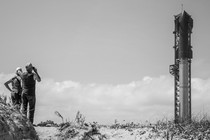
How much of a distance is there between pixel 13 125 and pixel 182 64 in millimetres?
28892

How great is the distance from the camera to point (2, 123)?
5441 mm

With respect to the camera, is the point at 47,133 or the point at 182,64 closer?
the point at 47,133

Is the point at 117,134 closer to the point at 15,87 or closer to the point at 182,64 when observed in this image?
the point at 15,87

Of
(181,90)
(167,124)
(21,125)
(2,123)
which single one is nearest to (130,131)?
(167,124)

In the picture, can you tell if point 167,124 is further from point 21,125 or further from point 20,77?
point 21,125

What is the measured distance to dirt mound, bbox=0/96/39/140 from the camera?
545 centimetres

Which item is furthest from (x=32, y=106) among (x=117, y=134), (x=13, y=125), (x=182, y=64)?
(x=182, y=64)

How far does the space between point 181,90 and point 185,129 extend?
2292cm

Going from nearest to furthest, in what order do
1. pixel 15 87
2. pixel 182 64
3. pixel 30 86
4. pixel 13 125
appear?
pixel 13 125, pixel 30 86, pixel 15 87, pixel 182 64

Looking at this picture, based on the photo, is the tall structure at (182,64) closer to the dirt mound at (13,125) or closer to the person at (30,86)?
the person at (30,86)

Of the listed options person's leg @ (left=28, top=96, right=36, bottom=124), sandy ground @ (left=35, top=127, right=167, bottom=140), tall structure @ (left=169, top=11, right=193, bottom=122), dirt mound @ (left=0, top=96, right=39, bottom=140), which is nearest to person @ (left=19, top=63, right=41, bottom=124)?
person's leg @ (left=28, top=96, right=36, bottom=124)

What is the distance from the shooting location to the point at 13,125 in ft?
19.3

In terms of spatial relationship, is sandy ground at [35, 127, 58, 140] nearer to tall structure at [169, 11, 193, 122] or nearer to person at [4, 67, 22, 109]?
person at [4, 67, 22, 109]

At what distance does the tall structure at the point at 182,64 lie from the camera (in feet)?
108
